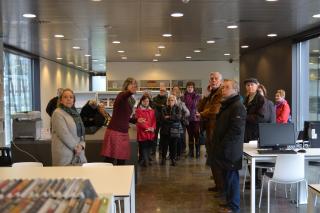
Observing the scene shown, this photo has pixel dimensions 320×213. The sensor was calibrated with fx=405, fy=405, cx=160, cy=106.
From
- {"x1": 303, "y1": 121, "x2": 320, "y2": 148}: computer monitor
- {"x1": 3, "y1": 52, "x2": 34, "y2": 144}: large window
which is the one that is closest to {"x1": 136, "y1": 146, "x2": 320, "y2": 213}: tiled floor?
{"x1": 303, "y1": 121, "x2": 320, "y2": 148}: computer monitor

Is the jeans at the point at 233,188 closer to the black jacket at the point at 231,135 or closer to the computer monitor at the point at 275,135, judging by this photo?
the black jacket at the point at 231,135

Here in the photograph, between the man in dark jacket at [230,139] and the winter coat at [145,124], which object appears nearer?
the man in dark jacket at [230,139]

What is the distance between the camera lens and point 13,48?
1151 centimetres

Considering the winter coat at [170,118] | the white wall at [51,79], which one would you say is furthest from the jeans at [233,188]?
the white wall at [51,79]

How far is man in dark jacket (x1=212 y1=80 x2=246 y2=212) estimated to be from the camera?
4500 mm

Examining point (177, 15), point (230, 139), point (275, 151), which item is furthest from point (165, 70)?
point (230, 139)

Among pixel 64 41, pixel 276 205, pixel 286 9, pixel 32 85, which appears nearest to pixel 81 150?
pixel 276 205

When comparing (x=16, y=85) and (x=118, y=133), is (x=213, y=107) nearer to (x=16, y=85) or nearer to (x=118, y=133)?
(x=118, y=133)

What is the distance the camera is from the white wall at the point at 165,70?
1591 cm

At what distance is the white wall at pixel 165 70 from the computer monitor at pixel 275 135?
11.3 m

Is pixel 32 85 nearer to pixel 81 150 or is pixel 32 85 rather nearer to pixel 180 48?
pixel 180 48

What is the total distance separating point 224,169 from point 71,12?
3455 millimetres

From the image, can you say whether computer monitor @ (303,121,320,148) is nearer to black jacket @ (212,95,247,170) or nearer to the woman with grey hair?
black jacket @ (212,95,247,170)

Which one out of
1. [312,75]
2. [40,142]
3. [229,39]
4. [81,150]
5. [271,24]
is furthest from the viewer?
[229,39]
